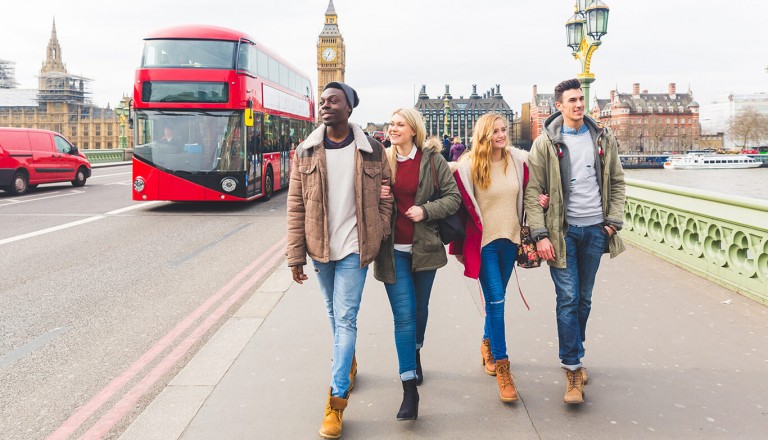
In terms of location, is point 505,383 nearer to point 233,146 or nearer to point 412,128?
point 412,128

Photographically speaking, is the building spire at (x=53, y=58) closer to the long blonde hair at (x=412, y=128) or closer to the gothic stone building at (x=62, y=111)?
the gothic stone building at (x=62, y=111)

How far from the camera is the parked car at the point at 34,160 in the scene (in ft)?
56.6

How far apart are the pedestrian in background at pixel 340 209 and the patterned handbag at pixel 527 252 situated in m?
0.91

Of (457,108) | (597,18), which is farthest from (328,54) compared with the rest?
(597,18)

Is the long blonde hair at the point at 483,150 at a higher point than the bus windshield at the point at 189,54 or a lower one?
lower

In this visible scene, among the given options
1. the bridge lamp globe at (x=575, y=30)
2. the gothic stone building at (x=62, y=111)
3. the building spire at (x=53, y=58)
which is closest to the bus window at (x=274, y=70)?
the bridge lamp globe at (x=575, y=30)

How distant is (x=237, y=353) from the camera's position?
4332 millimetres

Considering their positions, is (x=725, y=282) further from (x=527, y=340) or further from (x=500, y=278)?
(x=500, y=278)

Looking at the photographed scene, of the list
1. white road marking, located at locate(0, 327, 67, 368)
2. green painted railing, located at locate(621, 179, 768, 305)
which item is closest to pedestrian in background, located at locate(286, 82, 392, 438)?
white road marking, located at locate(0, 327, 67, 368)

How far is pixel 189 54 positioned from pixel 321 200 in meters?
10.8

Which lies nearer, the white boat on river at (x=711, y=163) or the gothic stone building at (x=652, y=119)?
the white boat on river at (x=711, y=163)

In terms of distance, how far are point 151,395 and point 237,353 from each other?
71cm

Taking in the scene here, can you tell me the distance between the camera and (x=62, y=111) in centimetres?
12175

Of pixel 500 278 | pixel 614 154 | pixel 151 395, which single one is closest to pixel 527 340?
pixel 500 278
